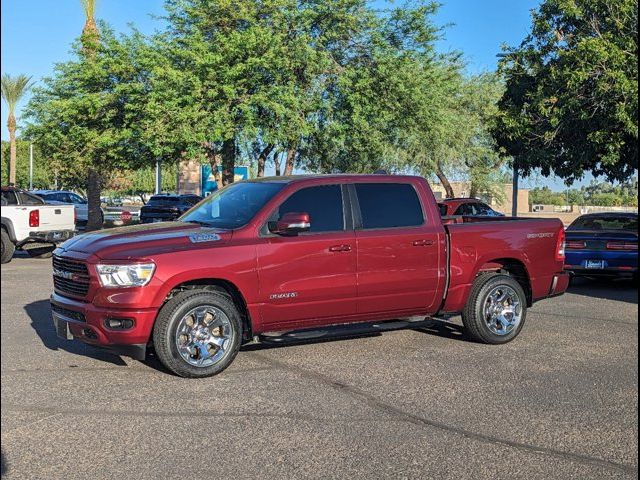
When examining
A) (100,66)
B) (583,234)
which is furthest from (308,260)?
(100,66)

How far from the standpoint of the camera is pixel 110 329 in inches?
231

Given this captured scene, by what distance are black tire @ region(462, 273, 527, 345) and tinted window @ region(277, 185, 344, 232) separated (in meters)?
1.78

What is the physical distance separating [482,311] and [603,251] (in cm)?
569

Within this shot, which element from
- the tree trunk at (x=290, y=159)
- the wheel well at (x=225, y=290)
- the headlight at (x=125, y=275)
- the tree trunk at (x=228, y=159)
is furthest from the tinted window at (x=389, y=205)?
the tree trunk at (x=290, y=159)

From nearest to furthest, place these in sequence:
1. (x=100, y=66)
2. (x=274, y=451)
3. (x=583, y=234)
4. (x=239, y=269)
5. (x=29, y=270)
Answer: (x=274, y=451) → (x=239, y=269) → (x=583, y=234) → (x=29, y=270) → (x=100, y=66)

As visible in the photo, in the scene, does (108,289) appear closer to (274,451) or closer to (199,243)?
(199,243)

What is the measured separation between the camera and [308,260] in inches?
258

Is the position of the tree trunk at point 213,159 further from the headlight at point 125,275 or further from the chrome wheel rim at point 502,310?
the headlight at point 125,275

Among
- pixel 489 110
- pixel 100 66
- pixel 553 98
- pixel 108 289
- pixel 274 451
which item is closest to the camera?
pixel 274 451

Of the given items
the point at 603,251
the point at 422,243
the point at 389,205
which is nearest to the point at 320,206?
the point at 389,205

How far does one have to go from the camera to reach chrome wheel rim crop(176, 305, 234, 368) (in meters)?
6.08

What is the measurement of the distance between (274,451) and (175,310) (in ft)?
6.75

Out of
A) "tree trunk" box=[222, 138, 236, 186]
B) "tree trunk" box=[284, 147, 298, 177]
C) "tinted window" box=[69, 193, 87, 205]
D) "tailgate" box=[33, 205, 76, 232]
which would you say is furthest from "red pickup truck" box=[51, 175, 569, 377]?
"tinted window" box=[69, 193, 87, 205]

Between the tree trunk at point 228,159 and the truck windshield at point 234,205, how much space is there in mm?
17125
